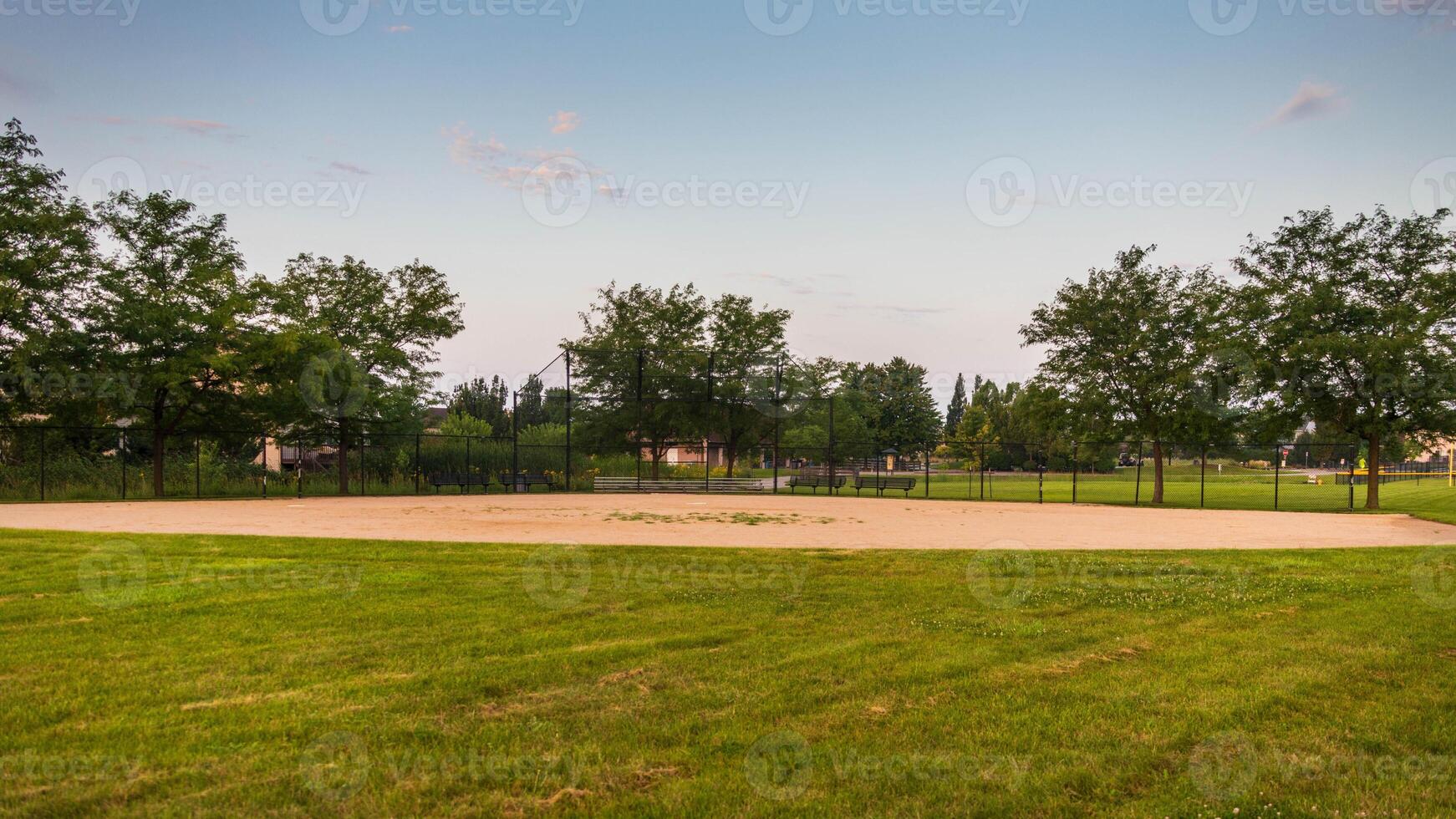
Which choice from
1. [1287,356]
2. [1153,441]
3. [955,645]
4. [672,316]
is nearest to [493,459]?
[672,316]

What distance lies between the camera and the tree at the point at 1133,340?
2839 centimetres

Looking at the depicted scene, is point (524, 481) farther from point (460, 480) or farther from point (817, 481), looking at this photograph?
point (817, 481)

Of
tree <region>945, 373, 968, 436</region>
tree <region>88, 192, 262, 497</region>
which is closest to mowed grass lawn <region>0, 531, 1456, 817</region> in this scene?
tree <region>88, 192, 262, 497</region>

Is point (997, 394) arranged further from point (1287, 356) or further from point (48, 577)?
point (48, 577)

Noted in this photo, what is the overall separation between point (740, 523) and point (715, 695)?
12.9m

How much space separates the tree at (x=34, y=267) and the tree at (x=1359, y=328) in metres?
35.5

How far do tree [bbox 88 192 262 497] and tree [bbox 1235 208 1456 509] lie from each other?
1232 inches

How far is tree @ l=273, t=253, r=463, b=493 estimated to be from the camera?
28062 millimetres

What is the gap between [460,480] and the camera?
29.3 metres

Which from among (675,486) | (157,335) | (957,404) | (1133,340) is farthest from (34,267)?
(957,404)

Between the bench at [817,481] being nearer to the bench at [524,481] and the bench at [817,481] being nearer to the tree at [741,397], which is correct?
the tree at [741,397]

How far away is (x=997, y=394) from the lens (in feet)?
295

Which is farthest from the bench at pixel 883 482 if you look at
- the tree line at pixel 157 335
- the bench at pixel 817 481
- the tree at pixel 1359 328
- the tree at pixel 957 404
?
the tree at pixel 957 404

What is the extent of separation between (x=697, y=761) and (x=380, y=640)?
3.40 meters
